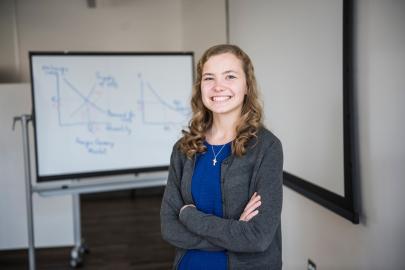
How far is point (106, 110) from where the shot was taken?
3.03 meters

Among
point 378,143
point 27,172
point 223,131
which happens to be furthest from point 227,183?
point 27,172

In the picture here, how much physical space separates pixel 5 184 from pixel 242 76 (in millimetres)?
2970

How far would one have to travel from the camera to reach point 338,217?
1.90 metres

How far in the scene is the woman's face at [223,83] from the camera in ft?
4.76

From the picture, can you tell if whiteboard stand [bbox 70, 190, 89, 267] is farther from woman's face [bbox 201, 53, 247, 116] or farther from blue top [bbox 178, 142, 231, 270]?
woman's face [bbox 201, 53, 247, 116]

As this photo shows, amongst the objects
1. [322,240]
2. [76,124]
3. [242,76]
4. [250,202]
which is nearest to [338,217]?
[322,240]

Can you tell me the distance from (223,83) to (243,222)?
1.49 feet

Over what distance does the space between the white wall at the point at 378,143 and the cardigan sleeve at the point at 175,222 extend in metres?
0.62

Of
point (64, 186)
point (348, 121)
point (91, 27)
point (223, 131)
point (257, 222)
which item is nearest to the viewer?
point (257, 222)

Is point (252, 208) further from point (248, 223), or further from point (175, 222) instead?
point (175, 222)

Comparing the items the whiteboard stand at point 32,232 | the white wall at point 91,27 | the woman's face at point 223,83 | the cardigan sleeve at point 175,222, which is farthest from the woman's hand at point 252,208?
the white wall at point 91,27

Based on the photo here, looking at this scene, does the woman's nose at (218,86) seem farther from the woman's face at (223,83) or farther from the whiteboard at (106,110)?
the whiteboard at (106,110)

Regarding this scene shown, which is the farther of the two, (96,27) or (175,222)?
(96,27)

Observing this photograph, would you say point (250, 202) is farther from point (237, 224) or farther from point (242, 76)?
point (242, 76)
